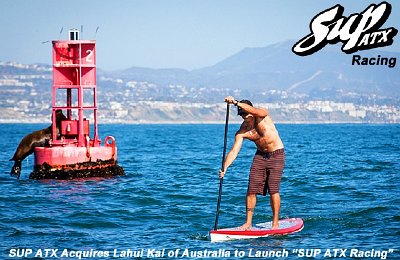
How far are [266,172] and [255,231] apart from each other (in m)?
1.12

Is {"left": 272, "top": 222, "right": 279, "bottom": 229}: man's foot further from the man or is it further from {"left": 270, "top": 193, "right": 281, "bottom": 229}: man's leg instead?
the man

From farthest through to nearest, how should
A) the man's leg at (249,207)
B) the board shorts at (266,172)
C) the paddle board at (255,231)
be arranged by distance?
the man's leg at (249,207) < the board shorts at (266,172) < the paddle board at (255,231)

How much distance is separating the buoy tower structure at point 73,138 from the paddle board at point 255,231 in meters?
11.3

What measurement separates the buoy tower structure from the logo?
7.26 meters

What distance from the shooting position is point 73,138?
93.6 feet

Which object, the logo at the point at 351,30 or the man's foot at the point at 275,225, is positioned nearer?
the man's foot at the point at 275,225

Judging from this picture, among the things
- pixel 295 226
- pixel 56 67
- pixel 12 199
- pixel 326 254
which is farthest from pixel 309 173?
pixel 326 254

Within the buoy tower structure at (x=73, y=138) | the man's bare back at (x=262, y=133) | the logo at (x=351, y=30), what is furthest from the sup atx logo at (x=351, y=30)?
the man's bare back at (x=262, y=133)

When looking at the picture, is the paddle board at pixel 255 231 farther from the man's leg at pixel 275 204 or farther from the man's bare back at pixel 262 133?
the man's bare back at pixel 262 133

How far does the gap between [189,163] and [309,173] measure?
9.50m

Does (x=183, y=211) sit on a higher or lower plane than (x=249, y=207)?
lower

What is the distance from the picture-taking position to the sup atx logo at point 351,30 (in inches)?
958

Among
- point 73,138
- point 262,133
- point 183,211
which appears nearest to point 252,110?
point 262,133

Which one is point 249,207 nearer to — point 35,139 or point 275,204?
point 275,204
